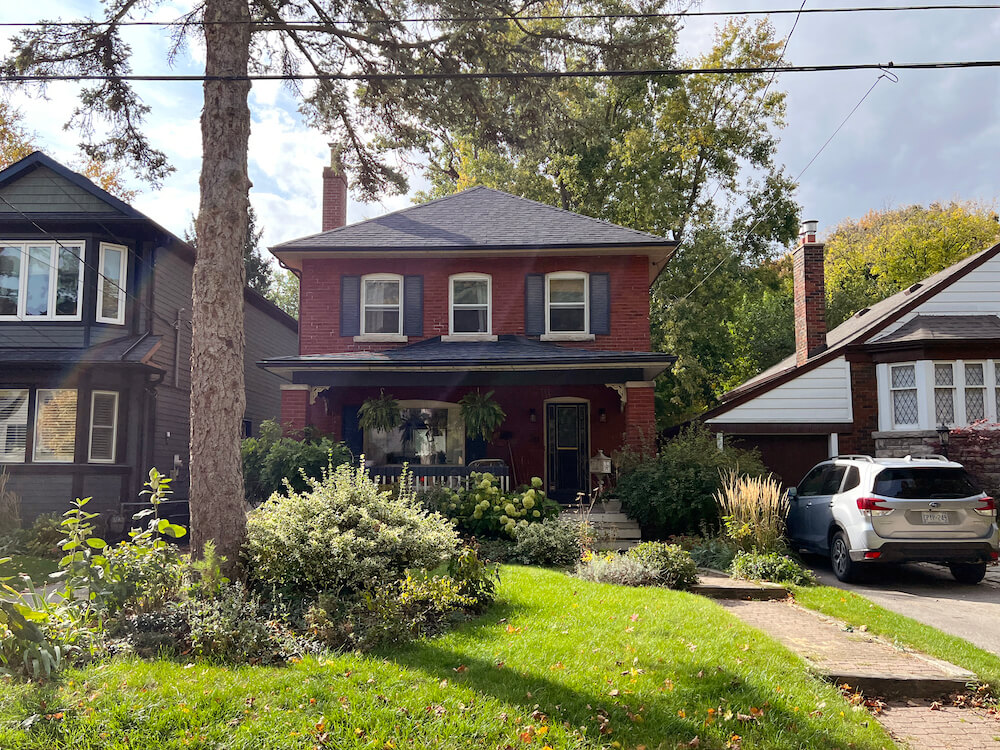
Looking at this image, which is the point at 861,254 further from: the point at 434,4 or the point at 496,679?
the point at 496,679

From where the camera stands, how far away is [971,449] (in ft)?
46.8

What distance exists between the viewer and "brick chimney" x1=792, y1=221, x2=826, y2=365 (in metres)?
17.8

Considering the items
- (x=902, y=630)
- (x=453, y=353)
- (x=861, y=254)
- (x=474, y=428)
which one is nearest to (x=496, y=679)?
(x=902, y=630)

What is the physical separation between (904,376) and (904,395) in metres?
0.42

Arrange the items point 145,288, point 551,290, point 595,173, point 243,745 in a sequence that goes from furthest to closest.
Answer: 1. point 595,173
2. point 551,290
3. point 145,288
4. point 243,745

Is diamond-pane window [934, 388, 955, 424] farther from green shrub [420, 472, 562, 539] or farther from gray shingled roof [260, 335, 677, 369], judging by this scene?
green shrub [420, 472, 562, 539]

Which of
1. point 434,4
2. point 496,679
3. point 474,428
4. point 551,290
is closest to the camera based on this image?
point 496,679

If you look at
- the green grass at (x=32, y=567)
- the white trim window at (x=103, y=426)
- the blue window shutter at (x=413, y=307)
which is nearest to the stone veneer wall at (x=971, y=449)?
the blue window shutter at (x=413, y=307)

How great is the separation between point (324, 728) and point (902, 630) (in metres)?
5.72

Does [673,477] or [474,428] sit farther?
[474,428]

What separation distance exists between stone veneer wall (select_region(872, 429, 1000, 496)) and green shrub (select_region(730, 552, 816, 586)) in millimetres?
6082

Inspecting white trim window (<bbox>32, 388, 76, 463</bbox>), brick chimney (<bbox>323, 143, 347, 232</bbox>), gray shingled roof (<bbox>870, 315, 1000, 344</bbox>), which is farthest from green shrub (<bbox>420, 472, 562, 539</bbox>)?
brick chimney (<bbox>323, 143, 347, 232</bbox>)

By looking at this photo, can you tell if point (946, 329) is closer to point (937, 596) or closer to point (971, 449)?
point (971, 449)

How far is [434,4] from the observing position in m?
8.86
